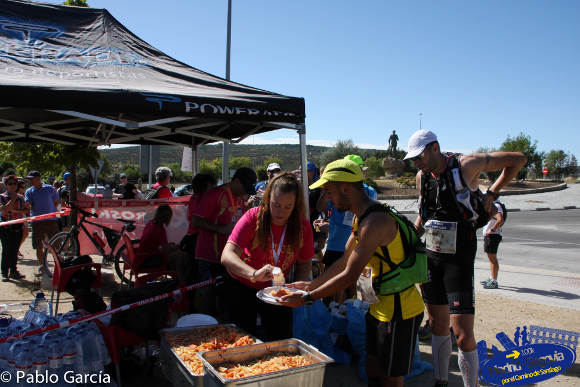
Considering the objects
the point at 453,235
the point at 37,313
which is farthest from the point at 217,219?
the point at 453,235

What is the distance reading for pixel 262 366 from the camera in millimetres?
2496

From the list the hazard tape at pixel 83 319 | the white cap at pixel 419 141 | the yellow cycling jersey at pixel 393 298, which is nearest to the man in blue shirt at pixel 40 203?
the hazard tape at pixel 83 319

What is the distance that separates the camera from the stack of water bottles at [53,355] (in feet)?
9.82

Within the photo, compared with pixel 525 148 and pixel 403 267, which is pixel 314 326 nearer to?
pixel 403 267

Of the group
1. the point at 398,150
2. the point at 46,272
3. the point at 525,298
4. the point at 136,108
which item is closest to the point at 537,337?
the point at 525,298

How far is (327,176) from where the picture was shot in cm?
258

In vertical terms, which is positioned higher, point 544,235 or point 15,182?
point 15,182

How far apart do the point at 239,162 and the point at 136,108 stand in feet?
190

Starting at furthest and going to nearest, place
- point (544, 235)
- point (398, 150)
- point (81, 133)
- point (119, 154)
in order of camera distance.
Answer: point (119, 154) → point (398, 150) → point (544, 235) → point (81, 133)

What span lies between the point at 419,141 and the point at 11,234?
25.2 feet

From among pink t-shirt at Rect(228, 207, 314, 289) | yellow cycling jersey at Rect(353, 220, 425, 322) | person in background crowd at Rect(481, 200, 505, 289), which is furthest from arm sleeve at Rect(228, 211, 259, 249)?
person in background crowd at Rect(481, 200, 505, 289)

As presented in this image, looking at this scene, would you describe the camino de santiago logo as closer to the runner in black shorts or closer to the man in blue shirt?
the runner in black shorts

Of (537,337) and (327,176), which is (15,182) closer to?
(327,176)

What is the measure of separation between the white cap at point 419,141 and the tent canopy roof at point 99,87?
5.77 ft
